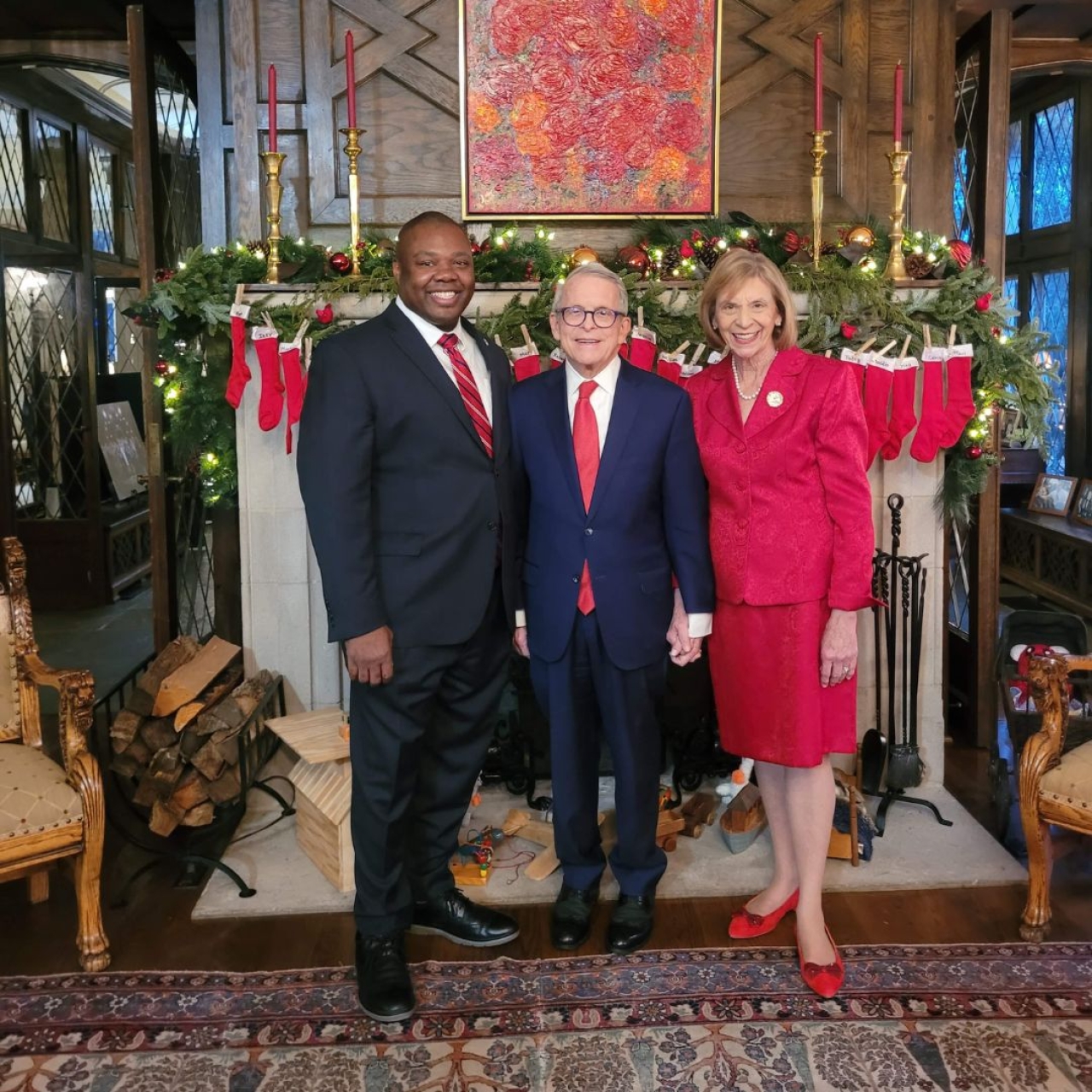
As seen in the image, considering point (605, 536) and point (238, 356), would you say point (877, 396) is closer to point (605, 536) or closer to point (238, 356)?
point (605, 536)

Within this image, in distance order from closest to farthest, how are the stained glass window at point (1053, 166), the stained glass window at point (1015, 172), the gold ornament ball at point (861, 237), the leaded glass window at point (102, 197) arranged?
the gold ornament ball at point (861, 237), the stained glass window at point (1053, 166), the leaded glass window at point (102, 197), the stained glass window at point (1015, 172)

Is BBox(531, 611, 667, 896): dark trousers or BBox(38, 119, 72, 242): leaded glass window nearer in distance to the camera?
BBox(531, 611, 667, 896): dark trousers

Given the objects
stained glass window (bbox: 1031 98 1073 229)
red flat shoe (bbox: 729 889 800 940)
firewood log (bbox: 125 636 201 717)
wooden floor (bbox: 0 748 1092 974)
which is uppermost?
stained glass window (bbox: 1031 98 1073 229)

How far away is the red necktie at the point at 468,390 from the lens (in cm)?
262

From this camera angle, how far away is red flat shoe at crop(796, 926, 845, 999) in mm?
2668

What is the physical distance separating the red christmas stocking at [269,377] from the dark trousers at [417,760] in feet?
4.34

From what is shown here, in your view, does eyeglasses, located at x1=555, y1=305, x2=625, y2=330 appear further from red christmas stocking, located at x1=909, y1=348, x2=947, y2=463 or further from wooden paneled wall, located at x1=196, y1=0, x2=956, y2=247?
wooden paneled wall, located at x1=196, y1=0, x2=956, y2=247

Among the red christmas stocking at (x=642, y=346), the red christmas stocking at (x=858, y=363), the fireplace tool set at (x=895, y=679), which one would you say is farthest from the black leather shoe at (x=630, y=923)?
the red christmas stocking at (x=858, y=363)

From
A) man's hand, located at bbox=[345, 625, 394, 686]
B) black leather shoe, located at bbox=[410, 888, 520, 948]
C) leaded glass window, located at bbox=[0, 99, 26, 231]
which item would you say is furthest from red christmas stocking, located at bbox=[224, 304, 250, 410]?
leaded glass window, located at bbox=[0, 99, 26, 231]

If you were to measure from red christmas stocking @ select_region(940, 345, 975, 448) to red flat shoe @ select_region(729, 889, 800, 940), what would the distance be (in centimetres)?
167

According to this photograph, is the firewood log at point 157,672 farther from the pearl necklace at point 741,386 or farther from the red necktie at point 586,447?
the pearl necklace at point 741,386

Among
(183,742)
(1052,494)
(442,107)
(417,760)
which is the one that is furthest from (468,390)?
(1052,494)

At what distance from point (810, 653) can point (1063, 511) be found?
540 cm

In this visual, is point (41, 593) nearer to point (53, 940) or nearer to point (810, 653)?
point (53, 940)
